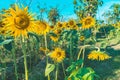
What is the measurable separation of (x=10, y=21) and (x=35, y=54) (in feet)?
18.4

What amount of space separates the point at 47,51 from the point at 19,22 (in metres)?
3.66

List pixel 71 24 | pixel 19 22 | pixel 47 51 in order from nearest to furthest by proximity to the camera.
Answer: pixel 19 22, pixel 47 51, pixel 71 24

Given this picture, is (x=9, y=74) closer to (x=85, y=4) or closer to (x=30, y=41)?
(x=30, y=41)

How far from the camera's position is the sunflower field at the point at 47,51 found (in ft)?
10.3

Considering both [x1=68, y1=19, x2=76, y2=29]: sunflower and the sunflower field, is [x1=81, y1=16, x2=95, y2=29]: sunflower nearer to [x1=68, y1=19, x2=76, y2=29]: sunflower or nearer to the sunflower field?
the sunflower field

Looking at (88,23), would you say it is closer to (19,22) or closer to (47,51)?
(47,51)

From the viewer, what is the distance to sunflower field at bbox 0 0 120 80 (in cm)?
312

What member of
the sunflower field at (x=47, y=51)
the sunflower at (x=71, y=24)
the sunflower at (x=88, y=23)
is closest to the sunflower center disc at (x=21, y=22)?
the sunflower field at (x=47, y=51)

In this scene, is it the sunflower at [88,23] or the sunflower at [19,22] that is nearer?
the sunflower at [19,22]

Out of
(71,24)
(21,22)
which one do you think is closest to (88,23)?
(71,24)

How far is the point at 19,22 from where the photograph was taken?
10.1 ft

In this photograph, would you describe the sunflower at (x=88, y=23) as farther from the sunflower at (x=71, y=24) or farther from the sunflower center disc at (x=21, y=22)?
the sunflower center disc at (x=21, y=22)

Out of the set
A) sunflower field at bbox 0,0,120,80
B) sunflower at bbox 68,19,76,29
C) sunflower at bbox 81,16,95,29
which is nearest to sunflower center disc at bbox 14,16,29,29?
sunflower field at bbox 0,0,120,80

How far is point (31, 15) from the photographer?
3160 millimetres
